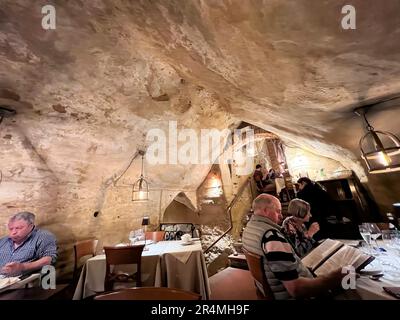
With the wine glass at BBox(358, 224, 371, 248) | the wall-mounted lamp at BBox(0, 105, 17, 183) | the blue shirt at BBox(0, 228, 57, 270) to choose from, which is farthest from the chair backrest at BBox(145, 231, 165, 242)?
the wine glass at BBox(358, 224, 371, 248)

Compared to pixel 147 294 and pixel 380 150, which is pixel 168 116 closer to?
pixel 380 150

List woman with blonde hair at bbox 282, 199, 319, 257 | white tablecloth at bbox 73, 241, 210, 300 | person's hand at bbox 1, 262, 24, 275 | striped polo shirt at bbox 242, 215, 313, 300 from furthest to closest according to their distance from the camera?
white tablecloth at bbox 73, 241, 210, 300 < woman with blonde hair at bbox 282, 199, 319, 257 < person's hand at bbox 1, 262, 24, 275 < striped polo shirt at bbox 242, 215, 313, 300

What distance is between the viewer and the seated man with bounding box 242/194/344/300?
3.92 feet

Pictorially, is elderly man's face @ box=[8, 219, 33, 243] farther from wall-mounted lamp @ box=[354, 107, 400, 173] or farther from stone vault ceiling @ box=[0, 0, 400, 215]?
wall-mounted lamp @ box=[354, 107, 400, 173]

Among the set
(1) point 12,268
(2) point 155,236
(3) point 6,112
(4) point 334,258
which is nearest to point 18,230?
(1) point 12,268

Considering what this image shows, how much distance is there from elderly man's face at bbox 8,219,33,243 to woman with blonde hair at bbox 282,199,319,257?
337cm

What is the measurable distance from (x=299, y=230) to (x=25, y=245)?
3595 millimetres

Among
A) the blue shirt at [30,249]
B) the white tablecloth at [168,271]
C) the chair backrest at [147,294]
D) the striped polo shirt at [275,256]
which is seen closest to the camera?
the chair backrest at [147,294]

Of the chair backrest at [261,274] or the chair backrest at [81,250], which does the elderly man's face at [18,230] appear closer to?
the chair backrest at [81,250]

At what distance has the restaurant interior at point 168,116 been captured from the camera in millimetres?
1448

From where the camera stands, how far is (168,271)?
2.61m

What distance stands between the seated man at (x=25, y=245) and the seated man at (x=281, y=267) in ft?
8.50

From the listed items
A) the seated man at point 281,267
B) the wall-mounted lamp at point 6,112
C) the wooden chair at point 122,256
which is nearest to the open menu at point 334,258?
the seated man at point 281,267

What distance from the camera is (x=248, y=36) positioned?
1.71 meters
